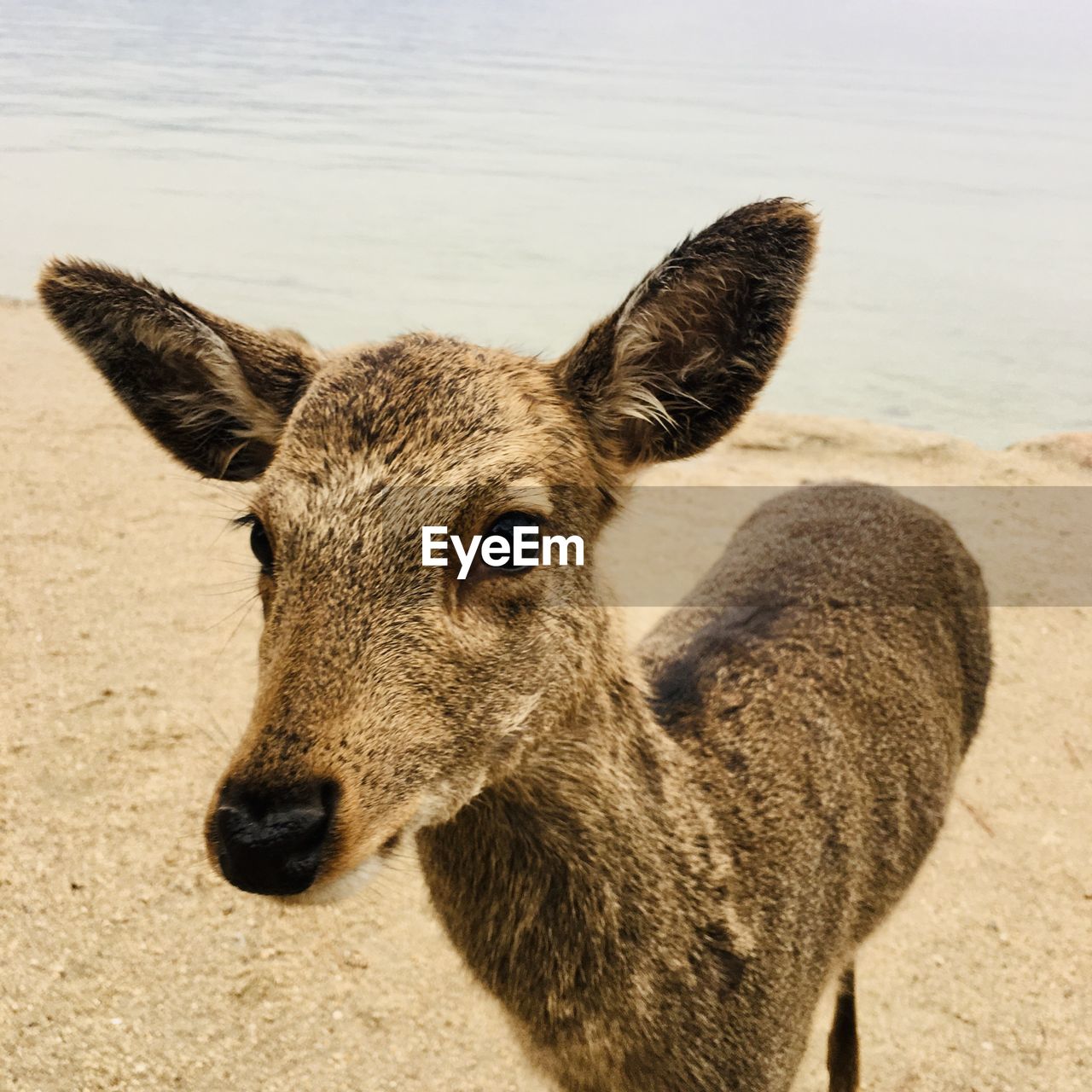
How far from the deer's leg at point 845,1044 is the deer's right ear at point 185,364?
2638 millimetres

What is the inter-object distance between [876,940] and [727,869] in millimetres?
2105

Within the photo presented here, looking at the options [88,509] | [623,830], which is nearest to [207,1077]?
[623,830]

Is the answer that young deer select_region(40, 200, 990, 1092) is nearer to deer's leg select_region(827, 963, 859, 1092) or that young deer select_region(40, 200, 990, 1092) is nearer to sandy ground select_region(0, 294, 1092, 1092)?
sandy ground select_region(0, 294, 1092, 1092)

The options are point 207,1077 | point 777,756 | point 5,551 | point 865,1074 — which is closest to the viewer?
point 777,756

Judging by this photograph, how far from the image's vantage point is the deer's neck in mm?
2354

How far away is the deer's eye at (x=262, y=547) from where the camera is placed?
7.30ft

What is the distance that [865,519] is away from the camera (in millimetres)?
3902

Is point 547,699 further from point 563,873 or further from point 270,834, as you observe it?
point 270,834

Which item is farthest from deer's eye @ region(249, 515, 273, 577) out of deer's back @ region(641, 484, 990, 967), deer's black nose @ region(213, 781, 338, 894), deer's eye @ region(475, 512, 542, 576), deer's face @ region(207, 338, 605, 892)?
deer's back @ region(641, 484, 990, 967)

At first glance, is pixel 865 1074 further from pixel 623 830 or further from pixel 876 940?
pixel 623 830

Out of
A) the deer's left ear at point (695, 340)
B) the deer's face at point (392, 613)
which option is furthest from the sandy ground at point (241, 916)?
the deer's left ear at point (695, 340)

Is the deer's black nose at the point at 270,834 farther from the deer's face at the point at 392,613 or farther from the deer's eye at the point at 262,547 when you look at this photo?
the deer's eye at the point at 262,547

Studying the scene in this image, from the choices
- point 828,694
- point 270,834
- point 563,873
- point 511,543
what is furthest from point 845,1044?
point 270,834

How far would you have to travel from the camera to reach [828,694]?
3.18m
